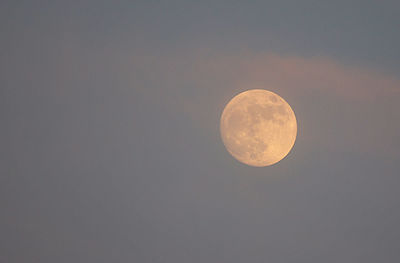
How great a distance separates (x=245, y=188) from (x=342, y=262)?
306 centimetres

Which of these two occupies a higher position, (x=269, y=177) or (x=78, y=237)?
(x=269, y=177)

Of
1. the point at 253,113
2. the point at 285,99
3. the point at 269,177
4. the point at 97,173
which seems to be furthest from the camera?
the point at 97,173

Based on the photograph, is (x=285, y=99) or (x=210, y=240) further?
(x=210, y=240)

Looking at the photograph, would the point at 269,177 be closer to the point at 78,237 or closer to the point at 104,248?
the point at 104,248

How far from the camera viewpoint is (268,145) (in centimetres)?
627

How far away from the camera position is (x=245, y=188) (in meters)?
7.44

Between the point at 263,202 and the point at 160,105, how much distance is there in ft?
11.4

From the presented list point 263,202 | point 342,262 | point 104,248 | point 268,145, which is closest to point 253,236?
point 263,202

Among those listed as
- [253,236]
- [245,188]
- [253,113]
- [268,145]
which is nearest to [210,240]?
[253,236]

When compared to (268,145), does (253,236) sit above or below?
below

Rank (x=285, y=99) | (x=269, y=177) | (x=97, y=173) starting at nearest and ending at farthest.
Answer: (x=285, y=99) → (x=269, y=177) → (x=97, y=173)

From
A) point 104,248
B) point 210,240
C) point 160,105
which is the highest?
point 160,105

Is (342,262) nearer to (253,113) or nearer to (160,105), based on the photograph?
(253,113)

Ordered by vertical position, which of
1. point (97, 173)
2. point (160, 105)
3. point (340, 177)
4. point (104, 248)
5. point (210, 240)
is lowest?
point (104, 248)
